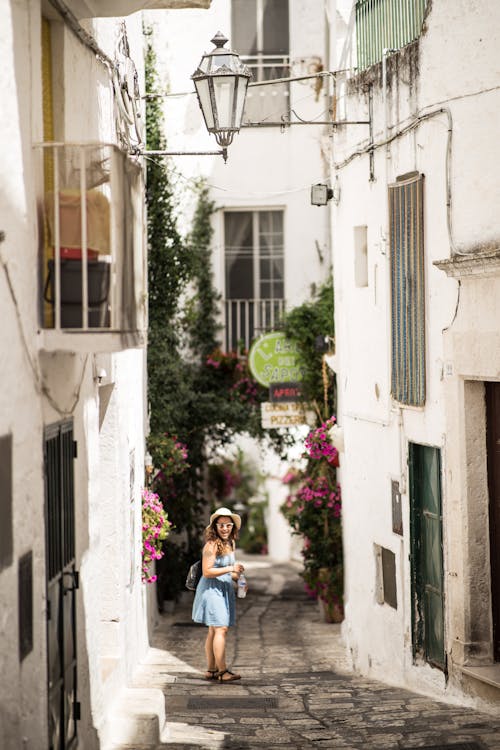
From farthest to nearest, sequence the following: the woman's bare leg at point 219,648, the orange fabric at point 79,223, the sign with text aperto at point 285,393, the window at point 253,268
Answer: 1. the window at point 253,268
2. the sign with text aperto at point 285,393
3. the woman's bare leg at point 219,648
4. the orange fabric at point 79,223

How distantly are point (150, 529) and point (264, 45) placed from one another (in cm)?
824

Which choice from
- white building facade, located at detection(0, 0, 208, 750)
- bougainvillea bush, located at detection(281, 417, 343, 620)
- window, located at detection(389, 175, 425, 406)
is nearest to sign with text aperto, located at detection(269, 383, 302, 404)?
bougainvillea bush, located at detection(281, 417, 343, 620)

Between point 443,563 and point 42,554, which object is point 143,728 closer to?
point 42,554

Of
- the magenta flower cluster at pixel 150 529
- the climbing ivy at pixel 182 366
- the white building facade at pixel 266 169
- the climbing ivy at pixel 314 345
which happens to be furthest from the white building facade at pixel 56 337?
the white building facade at pixel 266 169

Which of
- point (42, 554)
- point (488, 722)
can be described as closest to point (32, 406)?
point (42, 554)

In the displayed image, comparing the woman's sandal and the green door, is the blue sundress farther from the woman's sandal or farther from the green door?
the green door

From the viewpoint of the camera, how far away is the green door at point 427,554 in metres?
10.0

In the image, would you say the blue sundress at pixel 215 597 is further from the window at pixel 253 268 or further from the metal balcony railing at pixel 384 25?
the window at pixel 253 268

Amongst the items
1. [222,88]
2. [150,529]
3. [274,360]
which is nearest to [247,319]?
[274,360]

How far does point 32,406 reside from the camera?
625 cm

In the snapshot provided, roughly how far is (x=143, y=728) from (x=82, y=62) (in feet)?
15.5

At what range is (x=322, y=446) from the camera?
49.0ft

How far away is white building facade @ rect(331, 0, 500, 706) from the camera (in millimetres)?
9328

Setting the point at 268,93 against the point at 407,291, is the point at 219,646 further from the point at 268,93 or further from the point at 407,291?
the point at 268,93
